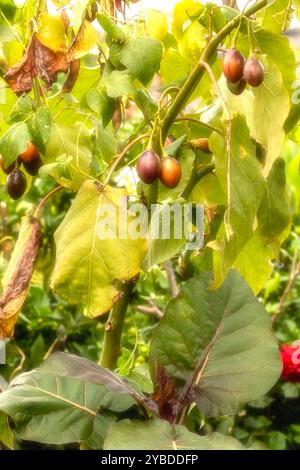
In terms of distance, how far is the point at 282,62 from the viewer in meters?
1.16

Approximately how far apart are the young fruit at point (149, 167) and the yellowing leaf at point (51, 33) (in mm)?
224

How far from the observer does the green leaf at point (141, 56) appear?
3.49ft

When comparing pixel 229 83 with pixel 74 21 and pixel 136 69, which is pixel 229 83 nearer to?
pixel 136 69

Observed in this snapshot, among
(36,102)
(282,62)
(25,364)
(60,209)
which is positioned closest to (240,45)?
(282,62)

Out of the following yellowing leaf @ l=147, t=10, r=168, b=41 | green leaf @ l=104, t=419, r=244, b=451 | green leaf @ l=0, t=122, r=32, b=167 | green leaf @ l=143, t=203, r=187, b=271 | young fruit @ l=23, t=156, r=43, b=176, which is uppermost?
yellowing leaf @ l=147, t=10, r=168, b=41

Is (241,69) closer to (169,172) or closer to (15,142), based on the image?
(169,172)

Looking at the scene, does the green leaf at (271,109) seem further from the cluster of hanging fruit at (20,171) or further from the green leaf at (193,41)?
the cluster of hanging fruit at (20,171)

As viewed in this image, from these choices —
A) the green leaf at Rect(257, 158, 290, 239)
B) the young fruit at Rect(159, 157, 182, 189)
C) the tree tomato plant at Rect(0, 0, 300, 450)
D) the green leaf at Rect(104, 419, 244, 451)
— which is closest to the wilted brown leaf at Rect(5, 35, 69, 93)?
the tree tomato plant at Rect(0, 0, 300, 450)

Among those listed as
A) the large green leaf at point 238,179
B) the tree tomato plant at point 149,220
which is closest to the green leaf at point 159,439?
the tree tomato plant at point 149,220

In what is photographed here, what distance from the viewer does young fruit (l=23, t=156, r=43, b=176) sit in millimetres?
1149

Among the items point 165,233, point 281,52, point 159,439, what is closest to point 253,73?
point 281,52

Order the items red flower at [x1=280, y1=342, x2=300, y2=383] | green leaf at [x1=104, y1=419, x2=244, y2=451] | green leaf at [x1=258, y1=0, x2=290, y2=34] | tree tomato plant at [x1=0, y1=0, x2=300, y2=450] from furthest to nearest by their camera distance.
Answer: red flower at [x1=280, y1=342, x2=300, y2=383]
green leaf at [x1=258, y1=0, x2=290, y2=34]
tree tomato plant at [x1=0, y1=0, x2=300, y2=450]
green leaf at [x1=104, y1=419, x2=244, y2=451]

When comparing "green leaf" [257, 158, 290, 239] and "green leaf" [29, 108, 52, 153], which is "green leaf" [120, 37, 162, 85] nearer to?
"green leaf" [29, 108, 52, 153]

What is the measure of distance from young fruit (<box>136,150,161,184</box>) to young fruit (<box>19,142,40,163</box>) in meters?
0.18
